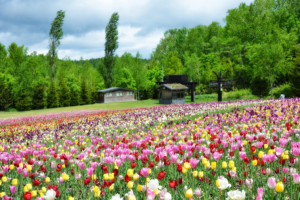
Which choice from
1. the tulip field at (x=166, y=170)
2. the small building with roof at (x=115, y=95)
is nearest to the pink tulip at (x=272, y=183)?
the tulip field at (x=166, y=170)

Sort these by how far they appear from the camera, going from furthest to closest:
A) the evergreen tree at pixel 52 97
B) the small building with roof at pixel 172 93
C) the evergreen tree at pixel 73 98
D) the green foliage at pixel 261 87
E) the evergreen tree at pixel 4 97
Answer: the evergreen tree at pixel 73 98 → the evergreen tree at pixel 52 97 → the evergreen tree at pixel 4 97 → the small building with roof at pixel 172 93 → the green foliage at pixel 261 87

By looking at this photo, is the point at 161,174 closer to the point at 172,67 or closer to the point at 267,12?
the point at 172,67

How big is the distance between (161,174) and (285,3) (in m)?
70.0

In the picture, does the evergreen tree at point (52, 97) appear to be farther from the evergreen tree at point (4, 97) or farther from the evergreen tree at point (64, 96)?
the evergreen tree at point (4, 97)

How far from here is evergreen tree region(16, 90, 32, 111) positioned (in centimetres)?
4491

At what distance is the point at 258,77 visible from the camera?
32.8 metres

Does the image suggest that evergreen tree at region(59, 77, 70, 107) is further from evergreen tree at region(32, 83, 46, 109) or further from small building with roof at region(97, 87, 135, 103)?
small building with roof at region(97, 87, 135, 103)

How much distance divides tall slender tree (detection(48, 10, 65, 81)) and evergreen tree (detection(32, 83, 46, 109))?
6199 mm

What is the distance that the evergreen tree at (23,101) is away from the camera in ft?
147

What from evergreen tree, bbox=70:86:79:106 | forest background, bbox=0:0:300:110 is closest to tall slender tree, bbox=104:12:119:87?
forest background, bbox=0:0:300:110

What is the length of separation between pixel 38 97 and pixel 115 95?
18.4 meters

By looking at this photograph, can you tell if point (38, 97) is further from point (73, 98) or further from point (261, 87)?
point (261, 87)

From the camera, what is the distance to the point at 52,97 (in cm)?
4947

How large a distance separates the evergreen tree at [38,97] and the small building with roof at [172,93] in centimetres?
2758
